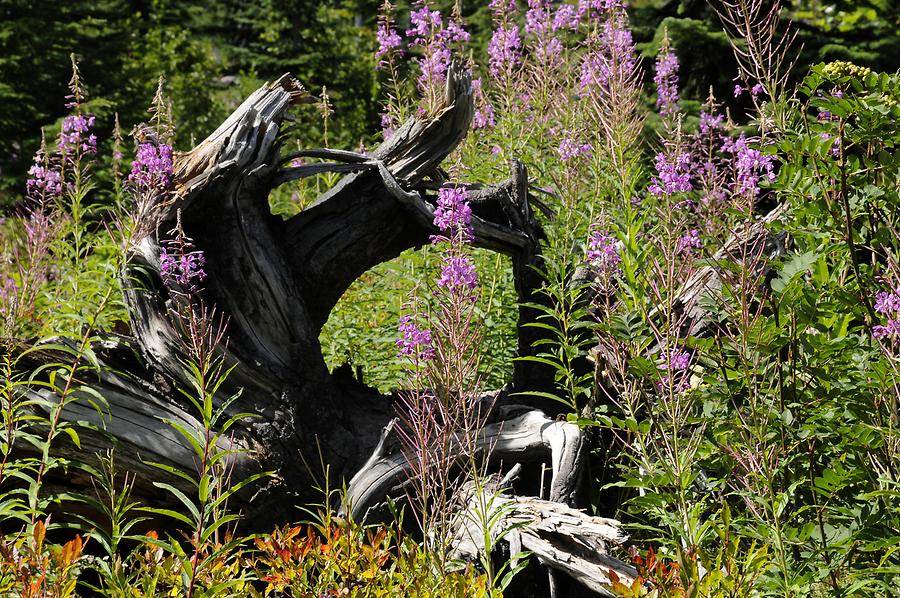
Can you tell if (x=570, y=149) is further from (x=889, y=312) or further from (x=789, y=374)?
(x=889, y=312)

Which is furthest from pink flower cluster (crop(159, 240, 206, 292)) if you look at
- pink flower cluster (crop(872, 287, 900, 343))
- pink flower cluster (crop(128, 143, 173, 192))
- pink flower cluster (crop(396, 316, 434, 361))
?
pink flower cluster (crop(872, 287, 900, 343))

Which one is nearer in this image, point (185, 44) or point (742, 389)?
point (742, 389)

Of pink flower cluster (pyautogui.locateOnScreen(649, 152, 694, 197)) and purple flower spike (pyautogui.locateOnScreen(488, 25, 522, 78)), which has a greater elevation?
purple flower spike (pyautogui.locateOnScreen(488, 25, 522, 78))

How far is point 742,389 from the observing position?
323 cm

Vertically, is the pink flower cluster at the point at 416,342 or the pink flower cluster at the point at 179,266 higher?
the pink flower cluster at the point at 179,266

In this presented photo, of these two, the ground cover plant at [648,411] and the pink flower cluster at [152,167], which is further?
the pink flower cluster at [152,167]

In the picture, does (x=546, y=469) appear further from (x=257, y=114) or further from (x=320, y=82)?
(x=320, y=82)

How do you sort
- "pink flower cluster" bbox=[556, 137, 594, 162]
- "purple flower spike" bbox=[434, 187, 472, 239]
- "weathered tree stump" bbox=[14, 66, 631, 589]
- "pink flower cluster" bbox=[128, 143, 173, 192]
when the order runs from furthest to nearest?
"pink flower cluster" bbox=[556, 137, 594, 162] → "weathered tree stump" bbox=[14, 66, 631, 589] → "purple flower spike" bbox=[434, 187, 472, 239] → "pink flower cluster" bbox=[128, 143, 173, 192]

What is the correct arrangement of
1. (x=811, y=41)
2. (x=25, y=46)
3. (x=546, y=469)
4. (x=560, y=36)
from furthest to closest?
(x=25, y=46) < (x=811, y=41) < (x=560, y=36) < (x=546, y=469)

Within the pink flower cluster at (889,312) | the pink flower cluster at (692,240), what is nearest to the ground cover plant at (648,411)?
the pink flower cluster at (889,312)

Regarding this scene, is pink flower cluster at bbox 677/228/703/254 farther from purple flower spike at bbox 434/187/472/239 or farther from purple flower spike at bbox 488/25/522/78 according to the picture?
purple flower spike at bbox 488/25/522/78

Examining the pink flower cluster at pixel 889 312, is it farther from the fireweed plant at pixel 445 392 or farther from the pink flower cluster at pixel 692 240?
the fireweed plant at pixel 445 392

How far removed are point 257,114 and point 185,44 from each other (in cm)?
1585

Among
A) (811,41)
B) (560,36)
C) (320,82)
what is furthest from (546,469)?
(320,82)
